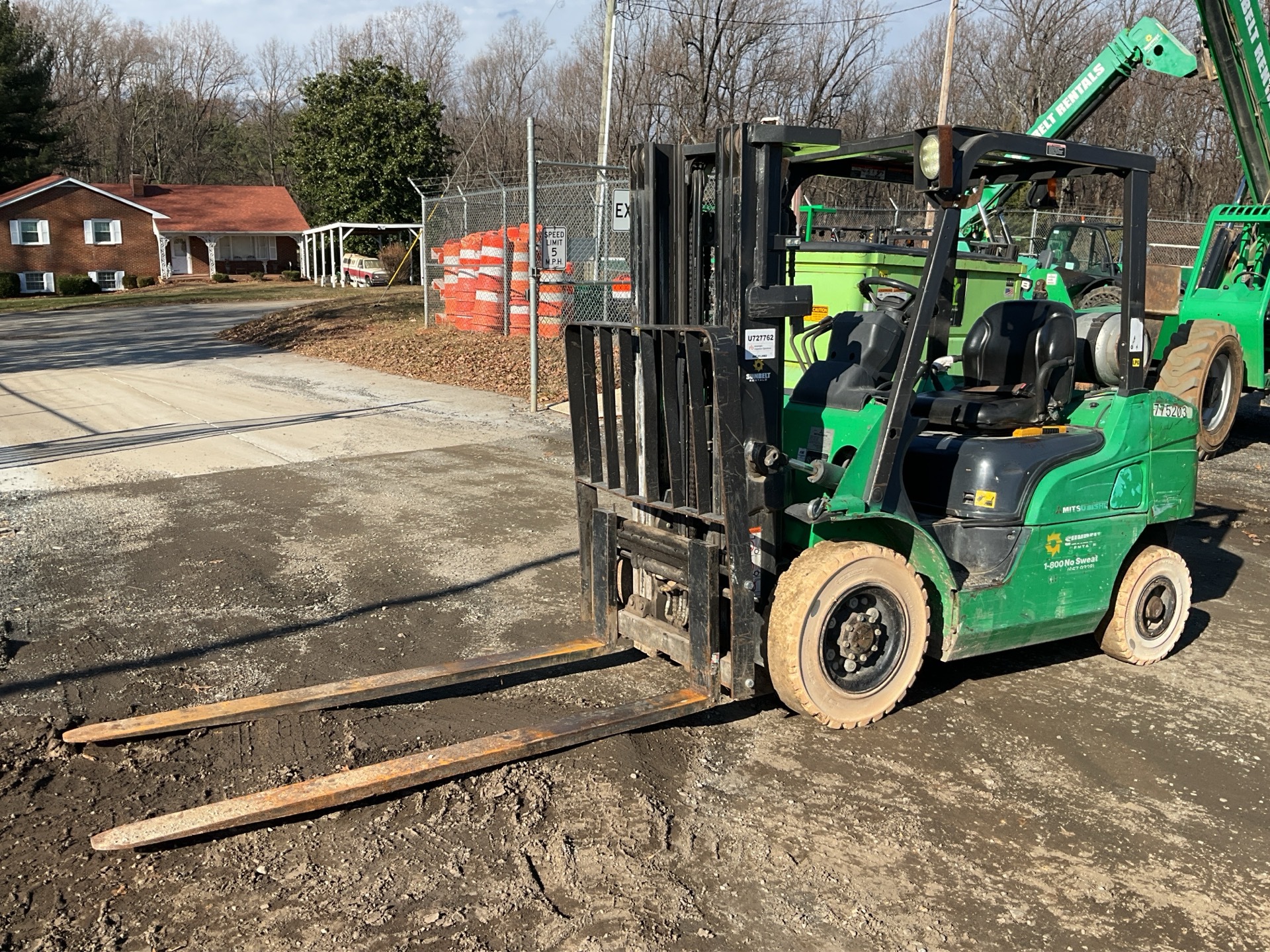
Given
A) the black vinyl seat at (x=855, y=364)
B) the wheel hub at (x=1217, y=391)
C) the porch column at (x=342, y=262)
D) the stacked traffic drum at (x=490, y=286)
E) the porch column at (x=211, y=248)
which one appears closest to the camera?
the black vinyl seat at (x=855, y=364)

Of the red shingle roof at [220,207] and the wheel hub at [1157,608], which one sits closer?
the wheel hub at [1157,608]

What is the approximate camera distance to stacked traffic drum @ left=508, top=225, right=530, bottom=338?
1886cm

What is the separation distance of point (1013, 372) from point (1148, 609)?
5.05 feet

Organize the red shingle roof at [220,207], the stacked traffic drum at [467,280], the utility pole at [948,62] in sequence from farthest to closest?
the red shingle roof at [220,207] → the utility pole at [948,62] → the stacked traffic drum at [467,280]

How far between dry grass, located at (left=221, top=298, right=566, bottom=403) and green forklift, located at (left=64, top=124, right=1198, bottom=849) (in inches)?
370

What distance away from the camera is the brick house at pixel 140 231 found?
4675 cm

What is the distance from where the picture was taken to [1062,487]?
521cm

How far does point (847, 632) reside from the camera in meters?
4.69

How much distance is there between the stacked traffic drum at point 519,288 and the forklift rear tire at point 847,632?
14498 mm

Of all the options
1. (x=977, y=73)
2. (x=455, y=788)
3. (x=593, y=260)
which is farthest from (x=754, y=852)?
(x=977, y=73)

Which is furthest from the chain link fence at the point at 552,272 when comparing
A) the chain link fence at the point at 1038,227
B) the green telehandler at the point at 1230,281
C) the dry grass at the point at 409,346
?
the green telehandler at the point at 1230,281

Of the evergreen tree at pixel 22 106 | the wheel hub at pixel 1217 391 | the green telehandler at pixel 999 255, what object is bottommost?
the wheel hub at pixel 1217 391

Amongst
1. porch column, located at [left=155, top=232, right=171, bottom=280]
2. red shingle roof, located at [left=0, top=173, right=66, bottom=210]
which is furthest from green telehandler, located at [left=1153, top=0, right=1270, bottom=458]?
red shingle roof, located at [left=0, top=173, right=66, bottom=210]

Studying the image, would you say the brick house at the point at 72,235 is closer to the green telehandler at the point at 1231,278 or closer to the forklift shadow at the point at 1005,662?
the green telehandler at the point at 1231,278
